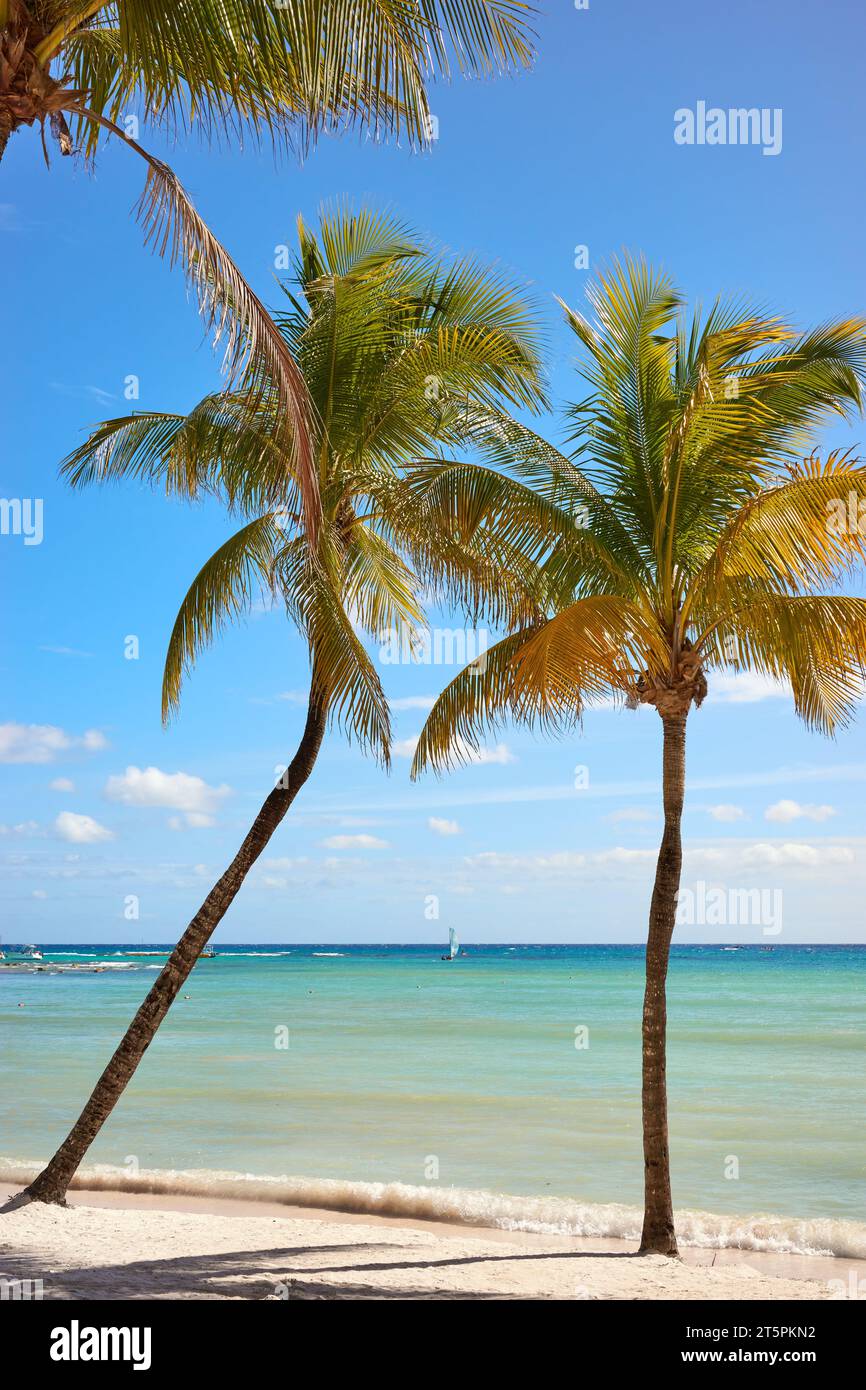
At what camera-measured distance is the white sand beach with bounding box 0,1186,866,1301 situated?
627 centimetres

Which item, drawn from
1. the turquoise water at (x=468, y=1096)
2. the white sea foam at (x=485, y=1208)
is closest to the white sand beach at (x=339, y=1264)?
the white sea foam at (x=485, y=1208)

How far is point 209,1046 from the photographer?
27797 mm

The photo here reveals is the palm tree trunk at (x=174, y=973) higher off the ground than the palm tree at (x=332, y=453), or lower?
lower

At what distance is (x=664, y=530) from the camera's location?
8172 mm

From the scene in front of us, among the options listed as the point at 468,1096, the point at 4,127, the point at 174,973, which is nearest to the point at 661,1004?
the point at 174,973

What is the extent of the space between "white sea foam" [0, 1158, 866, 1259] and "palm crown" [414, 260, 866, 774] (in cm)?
505

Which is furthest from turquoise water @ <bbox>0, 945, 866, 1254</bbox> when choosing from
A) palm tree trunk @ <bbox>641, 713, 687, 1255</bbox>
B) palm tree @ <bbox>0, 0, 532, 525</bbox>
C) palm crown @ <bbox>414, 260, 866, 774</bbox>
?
palm tree @ <bbox>0, 0, 532, 525</bbox>

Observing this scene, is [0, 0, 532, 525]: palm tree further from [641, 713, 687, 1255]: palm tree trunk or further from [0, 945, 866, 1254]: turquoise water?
[0, 945, 866, 1254]: turquoise water

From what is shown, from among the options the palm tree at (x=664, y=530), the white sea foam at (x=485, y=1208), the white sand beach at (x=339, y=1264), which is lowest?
the white sea foam at (x=485, y=1208)

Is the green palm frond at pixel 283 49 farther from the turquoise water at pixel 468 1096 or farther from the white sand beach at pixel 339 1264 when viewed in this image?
the turquoise water at pixel 468 1096

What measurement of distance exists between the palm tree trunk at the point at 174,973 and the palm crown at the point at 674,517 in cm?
205

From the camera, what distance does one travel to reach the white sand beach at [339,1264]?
6.27 meters

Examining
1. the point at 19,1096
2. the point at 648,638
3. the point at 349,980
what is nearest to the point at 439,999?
the point at 349,980
